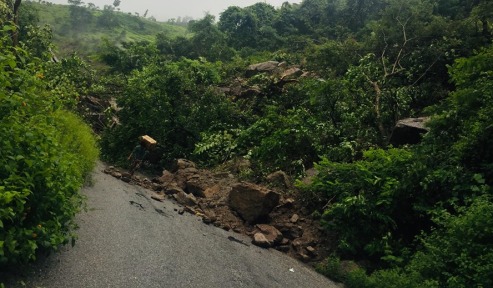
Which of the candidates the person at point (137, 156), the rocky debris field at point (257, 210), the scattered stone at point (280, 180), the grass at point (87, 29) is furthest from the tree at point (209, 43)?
the scattered stone at point (280, 180)

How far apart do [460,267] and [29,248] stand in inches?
244

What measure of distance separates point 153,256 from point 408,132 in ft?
28.0

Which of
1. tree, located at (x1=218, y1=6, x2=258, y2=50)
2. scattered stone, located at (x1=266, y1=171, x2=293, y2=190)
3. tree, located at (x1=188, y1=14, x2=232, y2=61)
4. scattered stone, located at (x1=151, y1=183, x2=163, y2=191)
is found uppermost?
tree, located at (x1=218, y1=6, x2=258, y2=50)

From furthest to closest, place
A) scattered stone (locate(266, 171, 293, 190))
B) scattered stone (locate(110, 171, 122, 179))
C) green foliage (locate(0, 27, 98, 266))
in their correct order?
scattered stone (locate(110, 171, 122, 179)) → scattered stone (locate(266, 171, 293, 190)) → green foliage (locate(0, 27, 98, 266))

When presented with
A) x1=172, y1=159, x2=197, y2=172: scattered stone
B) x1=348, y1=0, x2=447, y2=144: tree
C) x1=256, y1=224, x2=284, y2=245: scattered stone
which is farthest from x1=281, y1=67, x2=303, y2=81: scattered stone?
x1=256, y1=224, x2=284, y2=245: scattered stone

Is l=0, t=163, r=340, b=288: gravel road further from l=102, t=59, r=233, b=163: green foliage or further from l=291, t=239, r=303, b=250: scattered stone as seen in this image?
l=102, t=59, r=233, b=163: green foliage

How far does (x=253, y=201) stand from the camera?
36.2ft

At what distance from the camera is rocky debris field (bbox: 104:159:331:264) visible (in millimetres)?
9945

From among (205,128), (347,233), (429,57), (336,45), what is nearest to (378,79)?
(429,57)

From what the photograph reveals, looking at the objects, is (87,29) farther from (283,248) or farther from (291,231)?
(283,248)

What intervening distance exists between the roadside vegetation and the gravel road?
678 millimetres

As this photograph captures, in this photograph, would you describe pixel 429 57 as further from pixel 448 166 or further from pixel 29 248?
pixel 29 248

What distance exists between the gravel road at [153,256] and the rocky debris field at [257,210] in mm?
492

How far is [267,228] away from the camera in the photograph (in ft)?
34.5
